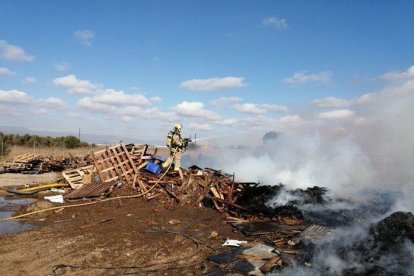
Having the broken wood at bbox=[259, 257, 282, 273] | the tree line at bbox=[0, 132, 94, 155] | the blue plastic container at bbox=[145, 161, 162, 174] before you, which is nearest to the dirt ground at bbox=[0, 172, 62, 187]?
the blue plastic container at bbox=[145, 161, 162, 174]

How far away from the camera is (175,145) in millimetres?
15727

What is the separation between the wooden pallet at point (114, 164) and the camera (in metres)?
15.6

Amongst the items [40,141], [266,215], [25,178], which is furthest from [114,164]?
[40,141]

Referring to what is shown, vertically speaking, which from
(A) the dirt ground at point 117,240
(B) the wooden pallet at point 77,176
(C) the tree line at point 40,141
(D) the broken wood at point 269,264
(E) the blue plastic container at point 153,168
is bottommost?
(A) the dirt ground at point 117,240

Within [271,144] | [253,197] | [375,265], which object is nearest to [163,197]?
[253,197]

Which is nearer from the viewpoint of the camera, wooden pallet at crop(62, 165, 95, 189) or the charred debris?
the charred debris

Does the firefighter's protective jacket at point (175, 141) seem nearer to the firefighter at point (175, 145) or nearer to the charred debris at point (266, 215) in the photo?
the firefighter at point (175, 145)

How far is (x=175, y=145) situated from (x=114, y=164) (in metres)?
3.00

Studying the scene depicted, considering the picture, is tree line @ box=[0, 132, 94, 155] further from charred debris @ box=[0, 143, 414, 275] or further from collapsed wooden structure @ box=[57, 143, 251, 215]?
charred debris @ box=[0, 143, 414, 275]

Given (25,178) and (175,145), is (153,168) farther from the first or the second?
(25,178)

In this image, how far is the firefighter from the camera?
1562 cm

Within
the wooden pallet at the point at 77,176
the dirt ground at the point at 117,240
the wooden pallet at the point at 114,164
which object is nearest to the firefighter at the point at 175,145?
the wooden pallet at the point at 114,164

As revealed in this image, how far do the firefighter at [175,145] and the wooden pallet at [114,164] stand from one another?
1.62 metres

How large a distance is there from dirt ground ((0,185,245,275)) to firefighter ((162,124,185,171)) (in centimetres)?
284
